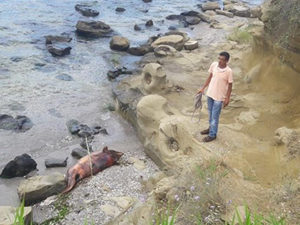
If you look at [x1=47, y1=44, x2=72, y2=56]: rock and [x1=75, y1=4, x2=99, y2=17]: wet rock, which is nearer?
[x1=47, y1=44, x2=72, y2=56]: rock

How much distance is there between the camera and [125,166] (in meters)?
9.95

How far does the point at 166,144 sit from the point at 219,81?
224 cm

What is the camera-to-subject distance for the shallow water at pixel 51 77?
11.4 m

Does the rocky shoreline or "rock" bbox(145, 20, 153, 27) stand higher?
the rocky shoreline

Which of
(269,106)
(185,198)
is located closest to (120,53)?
(269,106)

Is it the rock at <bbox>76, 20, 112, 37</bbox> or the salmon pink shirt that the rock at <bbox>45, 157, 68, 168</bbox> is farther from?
the rock at <bbox>76, 20, 112, 37</bbox>

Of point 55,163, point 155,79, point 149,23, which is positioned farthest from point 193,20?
point 55,163

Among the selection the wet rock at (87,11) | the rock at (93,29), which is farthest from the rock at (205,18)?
the rock at (93,29)

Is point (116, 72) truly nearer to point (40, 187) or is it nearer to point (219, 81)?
point (40, 187)

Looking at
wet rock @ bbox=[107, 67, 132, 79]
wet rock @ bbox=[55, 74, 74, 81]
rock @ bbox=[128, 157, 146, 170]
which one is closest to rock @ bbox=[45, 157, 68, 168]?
rock @ bbox=[128, 157, 146, 170]

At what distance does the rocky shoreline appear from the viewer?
6.82 metres

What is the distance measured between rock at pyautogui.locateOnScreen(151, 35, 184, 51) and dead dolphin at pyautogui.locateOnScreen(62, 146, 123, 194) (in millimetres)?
8129

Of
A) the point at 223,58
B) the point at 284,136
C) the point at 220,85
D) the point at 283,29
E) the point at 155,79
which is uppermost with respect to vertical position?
the point at 223,58

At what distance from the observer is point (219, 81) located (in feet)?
26.3
